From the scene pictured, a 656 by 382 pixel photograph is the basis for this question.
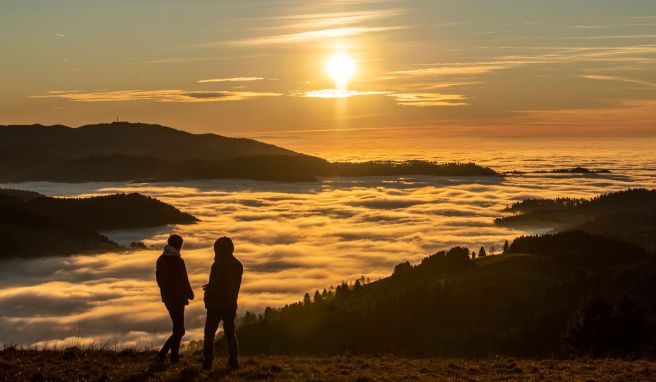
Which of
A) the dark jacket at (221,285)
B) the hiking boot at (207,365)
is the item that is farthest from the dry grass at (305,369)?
the dark jacket at (221,285)

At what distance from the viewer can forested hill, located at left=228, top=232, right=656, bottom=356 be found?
52.4 metres

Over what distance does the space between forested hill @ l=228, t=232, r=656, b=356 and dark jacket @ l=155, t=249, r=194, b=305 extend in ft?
83.2

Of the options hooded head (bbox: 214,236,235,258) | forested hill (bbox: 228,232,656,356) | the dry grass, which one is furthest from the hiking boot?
forested hill (bbox: 228,232,656,356)

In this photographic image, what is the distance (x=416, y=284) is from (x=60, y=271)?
91464mm

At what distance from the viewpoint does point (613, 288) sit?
60062 millimetres

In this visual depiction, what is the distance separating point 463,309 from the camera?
204ft

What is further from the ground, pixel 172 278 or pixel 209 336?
pixel 172 278

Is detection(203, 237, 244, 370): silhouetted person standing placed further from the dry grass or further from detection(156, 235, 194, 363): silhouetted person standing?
the dry grass

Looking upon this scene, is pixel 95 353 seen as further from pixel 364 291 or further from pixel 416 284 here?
pixel 364 291

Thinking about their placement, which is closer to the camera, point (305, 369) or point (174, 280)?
point (174, 280)

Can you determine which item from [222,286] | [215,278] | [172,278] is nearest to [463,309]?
[222,286]

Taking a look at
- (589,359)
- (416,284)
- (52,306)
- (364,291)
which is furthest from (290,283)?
(589,359)

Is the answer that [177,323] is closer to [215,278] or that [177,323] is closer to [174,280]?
[174,280]

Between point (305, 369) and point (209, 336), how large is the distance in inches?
130
